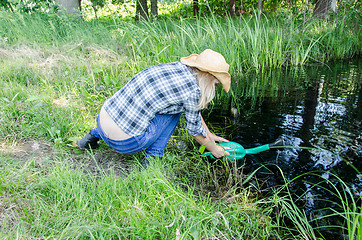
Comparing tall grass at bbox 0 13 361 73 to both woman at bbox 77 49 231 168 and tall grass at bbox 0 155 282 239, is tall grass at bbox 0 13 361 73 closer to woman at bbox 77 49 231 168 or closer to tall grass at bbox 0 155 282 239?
woman at bbox 77 49 231 168

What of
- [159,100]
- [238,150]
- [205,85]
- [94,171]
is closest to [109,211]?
[94,171]

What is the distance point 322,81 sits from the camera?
479 cm

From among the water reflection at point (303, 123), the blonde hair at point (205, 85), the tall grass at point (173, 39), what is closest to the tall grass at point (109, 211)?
the blonde hair at point (205, 85)

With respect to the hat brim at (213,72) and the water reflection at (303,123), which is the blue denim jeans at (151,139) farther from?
the water reflection at (303,123)

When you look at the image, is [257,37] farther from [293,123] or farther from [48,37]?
[48,37]

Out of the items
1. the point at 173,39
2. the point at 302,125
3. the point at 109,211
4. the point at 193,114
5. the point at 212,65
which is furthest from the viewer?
the point at 173,39

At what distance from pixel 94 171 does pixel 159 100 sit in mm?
808

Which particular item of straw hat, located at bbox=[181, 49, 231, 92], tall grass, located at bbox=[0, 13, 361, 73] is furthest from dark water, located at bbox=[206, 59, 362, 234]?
straw hat, located at bbox=[181, 49, 231, 92]

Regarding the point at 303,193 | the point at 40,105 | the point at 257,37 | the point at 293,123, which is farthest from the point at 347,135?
the point at 40,105

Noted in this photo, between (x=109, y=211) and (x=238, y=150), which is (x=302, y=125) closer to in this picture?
(x=238, y=150)

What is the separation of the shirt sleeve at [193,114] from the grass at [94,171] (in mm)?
333

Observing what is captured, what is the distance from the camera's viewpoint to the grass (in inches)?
56.8

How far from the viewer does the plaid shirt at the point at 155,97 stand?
1.97 meters

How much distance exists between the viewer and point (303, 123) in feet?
10.2
